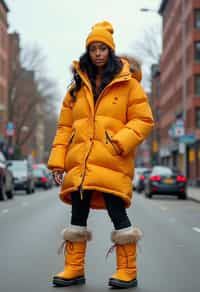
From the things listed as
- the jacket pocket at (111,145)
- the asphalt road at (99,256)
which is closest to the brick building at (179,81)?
the asphalt road at (99,256)

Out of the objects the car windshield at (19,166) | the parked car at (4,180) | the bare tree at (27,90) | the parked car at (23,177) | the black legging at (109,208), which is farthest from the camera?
the bare tree at (27,90)

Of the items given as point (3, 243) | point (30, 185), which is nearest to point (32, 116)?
point (30, 185)

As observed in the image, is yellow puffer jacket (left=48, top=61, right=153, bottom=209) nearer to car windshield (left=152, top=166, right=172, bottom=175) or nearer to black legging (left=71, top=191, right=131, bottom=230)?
black legging (left=71, top=191, right=131, bottom=230)

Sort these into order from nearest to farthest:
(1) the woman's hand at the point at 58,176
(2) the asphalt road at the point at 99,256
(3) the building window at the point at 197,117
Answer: (1) the woman's hand at the point at 58,176, (2) the asphalt road at the point at 99,256, (3) the building window at the point at 197,117

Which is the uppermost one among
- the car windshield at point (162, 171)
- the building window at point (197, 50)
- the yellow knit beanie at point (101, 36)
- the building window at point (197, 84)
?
the building window at point (197, 50)

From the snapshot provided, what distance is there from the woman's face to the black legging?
106 centimetres

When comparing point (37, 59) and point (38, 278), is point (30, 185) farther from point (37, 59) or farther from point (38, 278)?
point (37, 59)

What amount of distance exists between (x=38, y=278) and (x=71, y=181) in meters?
1.46

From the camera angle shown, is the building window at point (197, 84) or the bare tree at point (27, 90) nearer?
the building window at point (197, 84)

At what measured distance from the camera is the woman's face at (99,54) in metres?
6.50

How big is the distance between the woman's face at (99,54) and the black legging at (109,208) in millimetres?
1060

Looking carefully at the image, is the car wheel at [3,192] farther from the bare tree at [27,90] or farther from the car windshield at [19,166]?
the bare tree at [27,90]

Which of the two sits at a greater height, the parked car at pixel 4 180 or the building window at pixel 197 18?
the building window at pixel 197 18

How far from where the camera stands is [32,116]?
3543 inches
